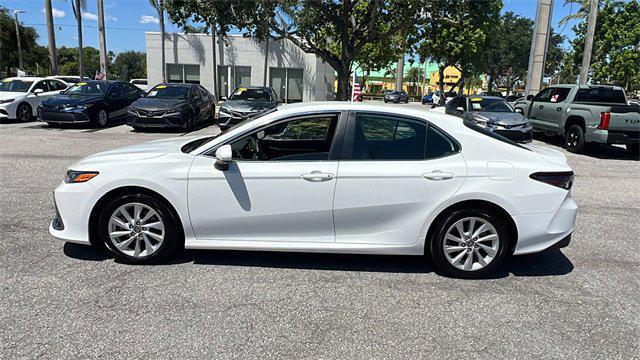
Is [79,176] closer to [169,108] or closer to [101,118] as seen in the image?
[169,108]

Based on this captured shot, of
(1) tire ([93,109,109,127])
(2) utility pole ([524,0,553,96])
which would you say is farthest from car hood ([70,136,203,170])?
(2) utility pole ([524,0,553,96])

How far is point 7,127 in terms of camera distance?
47.6 feet

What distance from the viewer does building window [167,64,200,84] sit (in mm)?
33312

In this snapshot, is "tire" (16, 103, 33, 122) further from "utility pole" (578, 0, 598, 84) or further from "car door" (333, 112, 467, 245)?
"utility pole" (578, 0, 598, 84)

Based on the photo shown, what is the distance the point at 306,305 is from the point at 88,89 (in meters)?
15.1

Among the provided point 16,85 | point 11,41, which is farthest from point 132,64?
point 16,85

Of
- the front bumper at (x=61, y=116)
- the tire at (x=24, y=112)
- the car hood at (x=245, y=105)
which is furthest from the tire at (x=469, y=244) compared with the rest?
the tire at (x=24, y=112)

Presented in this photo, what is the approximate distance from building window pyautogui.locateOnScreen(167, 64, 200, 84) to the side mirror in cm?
3129

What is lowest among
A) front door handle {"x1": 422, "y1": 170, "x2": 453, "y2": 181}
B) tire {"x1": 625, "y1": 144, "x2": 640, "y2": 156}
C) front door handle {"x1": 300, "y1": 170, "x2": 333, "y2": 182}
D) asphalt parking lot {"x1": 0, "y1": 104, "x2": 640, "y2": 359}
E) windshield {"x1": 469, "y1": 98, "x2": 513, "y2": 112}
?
asphalt parking lot {"x1": 0, "y1": 104, "x2": 640, "y2": 359}

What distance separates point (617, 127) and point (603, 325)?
385 inches

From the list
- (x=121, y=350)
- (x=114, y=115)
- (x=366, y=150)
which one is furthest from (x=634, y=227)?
(x=114, y=115)

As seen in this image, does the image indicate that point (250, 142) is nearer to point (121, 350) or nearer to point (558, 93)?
point (121, 350)

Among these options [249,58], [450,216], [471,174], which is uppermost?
[249,58]

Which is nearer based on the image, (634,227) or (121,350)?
(121,350)
